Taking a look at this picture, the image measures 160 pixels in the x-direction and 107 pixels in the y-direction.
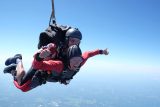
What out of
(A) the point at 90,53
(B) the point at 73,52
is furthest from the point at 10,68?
(A) the point at 90,53

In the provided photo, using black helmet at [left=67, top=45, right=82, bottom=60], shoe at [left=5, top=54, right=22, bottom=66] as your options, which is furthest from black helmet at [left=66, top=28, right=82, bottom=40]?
shoe at [left=5, top=54, right=22, bottom=66]

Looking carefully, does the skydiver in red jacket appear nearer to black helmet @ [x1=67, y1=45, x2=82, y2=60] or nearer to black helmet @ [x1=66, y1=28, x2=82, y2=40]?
black helmet @ [x1=67, y1=45, x2=82, y2=60]

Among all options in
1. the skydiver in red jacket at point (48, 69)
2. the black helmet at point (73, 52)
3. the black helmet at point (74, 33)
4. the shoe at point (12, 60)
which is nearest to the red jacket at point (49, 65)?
the skydiver in red jacket at point (48, 69)

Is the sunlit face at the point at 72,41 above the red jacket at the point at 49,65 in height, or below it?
above

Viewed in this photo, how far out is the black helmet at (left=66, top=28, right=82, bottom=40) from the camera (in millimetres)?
4215

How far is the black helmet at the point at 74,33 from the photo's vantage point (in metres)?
4.21

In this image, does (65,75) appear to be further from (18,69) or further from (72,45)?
(18,69)

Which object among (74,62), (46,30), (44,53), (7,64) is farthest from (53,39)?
(7,64)

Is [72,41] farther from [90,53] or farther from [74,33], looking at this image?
[90,53]

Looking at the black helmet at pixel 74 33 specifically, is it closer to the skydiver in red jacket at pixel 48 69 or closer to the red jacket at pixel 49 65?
the skydiver in red jacket at pixel 48 69

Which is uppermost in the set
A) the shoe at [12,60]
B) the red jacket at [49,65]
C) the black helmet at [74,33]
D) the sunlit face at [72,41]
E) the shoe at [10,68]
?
the black helmet at [74,33]

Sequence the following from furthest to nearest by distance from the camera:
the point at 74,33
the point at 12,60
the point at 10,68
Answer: the point at 12,60 → the point at 10,68 → the point at 74,33

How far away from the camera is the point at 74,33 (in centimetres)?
424

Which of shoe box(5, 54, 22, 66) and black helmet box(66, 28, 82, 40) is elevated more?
black helmet box(66, 28, 82, 40)
